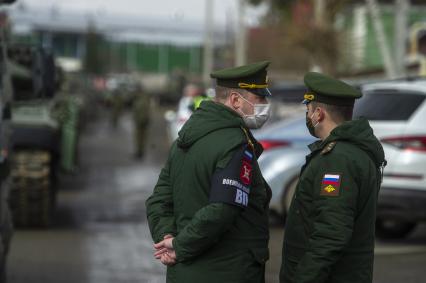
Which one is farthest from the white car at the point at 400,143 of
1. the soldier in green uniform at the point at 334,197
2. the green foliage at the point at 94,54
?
the green foliage at the point at 94,54

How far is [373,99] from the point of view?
452 inches

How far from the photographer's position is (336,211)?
15.6 ft

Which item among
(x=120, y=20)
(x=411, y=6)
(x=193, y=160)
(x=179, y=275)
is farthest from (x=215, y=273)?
(x=120, y=20)

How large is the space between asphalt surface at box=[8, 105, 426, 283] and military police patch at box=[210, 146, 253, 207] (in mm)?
4734

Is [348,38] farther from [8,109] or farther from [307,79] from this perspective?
[307,79]

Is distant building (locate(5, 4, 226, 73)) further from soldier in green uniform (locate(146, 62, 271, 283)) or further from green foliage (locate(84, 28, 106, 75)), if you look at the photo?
soldier in green uniform (locate(146, 62, 271, 283))

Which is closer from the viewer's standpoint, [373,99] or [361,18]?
[373,99]

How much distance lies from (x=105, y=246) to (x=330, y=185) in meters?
7.34

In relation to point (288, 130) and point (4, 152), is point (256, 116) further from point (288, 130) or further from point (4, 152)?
point (288, 130)

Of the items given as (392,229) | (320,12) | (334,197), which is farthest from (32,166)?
(320,12)

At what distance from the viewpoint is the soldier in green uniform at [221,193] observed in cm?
471

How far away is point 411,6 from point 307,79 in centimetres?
4238

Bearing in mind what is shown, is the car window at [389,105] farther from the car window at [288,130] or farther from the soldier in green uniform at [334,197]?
Answer: the soldier in green uniform at [334,197]

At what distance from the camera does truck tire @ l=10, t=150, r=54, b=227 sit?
12867 millimetres
